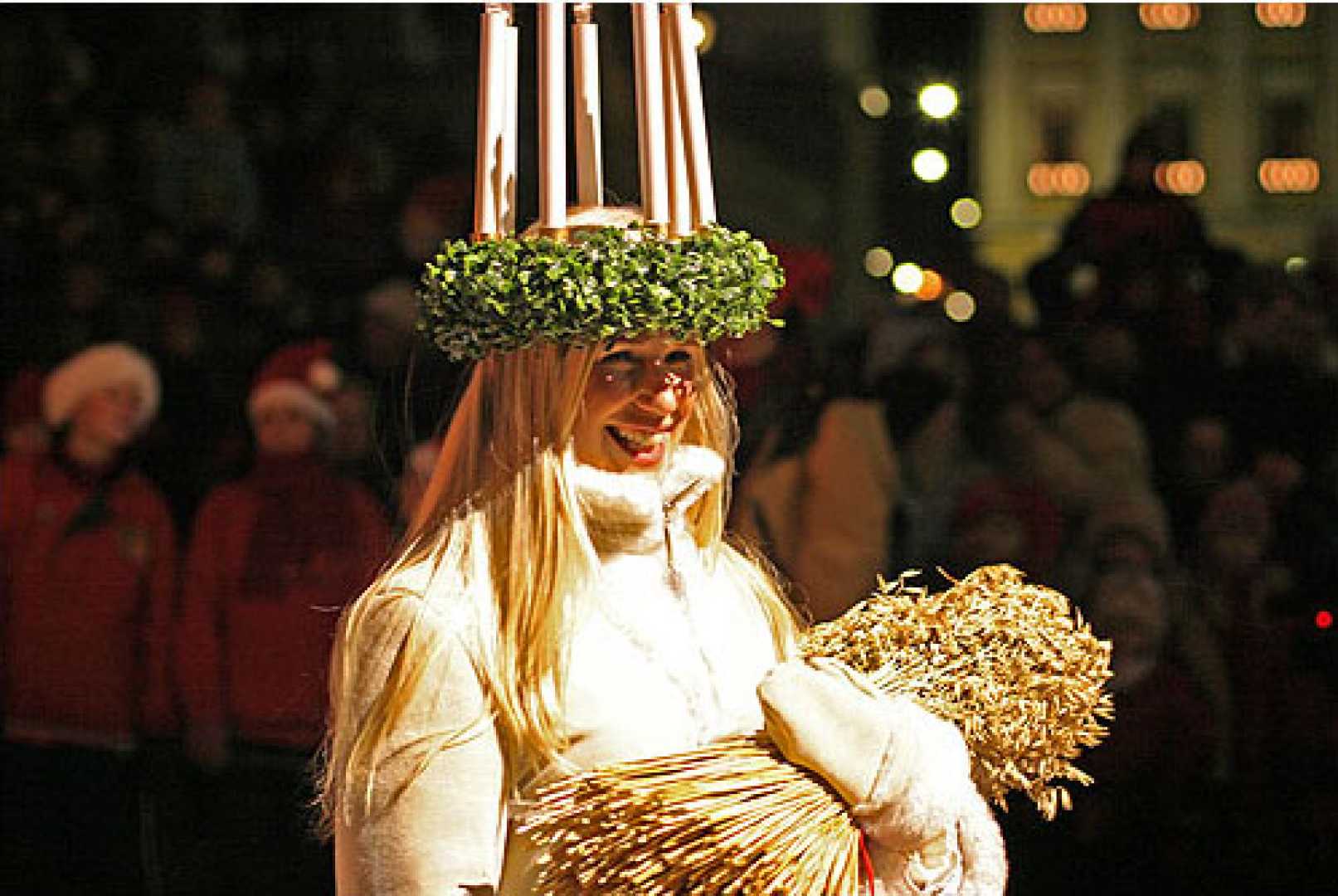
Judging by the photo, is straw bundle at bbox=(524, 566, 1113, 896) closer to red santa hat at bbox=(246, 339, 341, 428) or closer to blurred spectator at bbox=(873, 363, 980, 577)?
blurred spectator at bbox=(873, 363, 980, 577)

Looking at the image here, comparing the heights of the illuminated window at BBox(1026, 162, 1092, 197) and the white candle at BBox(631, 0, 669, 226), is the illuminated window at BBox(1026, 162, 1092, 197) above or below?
above

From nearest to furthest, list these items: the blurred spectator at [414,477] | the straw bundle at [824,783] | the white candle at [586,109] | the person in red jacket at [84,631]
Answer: the straw bundle at [824,783] < the white candle at [586,109] < the blurred spectator at [414,477] < the person in red jacket at [84,631]

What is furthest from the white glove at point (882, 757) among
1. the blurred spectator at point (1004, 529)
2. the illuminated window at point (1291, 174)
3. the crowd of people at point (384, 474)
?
the illuminated window at point (1291, 174)

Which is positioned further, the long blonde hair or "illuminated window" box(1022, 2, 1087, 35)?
"illuminated window" box(1022, 2, 1087, 35)

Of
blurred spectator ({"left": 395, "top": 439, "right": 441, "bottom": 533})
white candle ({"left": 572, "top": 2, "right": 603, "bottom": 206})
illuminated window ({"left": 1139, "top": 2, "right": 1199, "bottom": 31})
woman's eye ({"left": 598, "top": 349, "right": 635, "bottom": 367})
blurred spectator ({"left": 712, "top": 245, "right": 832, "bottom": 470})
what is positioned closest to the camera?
woman's eye ({"left": 598, "top": 349, "right": 635, "bottom": 367})

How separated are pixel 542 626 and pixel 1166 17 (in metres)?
1.97

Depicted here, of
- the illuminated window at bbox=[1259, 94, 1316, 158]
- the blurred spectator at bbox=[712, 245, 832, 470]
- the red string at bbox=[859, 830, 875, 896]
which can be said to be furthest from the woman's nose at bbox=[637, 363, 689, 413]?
the illuminated window at bbox=[1259, 94, 1316, 158]

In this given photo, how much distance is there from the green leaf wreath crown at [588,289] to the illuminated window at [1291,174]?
171 centimetres

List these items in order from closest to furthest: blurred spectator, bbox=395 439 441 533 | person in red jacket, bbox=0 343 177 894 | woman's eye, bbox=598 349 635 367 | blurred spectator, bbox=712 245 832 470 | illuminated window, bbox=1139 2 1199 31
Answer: woman's eye, bbox=598 349 635 367 → blurred spectator, bbox=395 439 441 533 → blurred spectator, bbox=712 245 832 470 → illuminated window, bbox=1139 2 1199 31 → person in red jacket, bbox=0 343 177 894

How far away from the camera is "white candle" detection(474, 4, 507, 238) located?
9.54ft

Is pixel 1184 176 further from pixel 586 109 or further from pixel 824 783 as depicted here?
pixel 824 783

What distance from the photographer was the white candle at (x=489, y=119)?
2908 mm

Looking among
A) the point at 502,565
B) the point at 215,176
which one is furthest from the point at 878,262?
the point at 502,565

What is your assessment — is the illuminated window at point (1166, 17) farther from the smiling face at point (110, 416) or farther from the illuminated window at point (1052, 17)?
the smiling face at point (110, 416)
